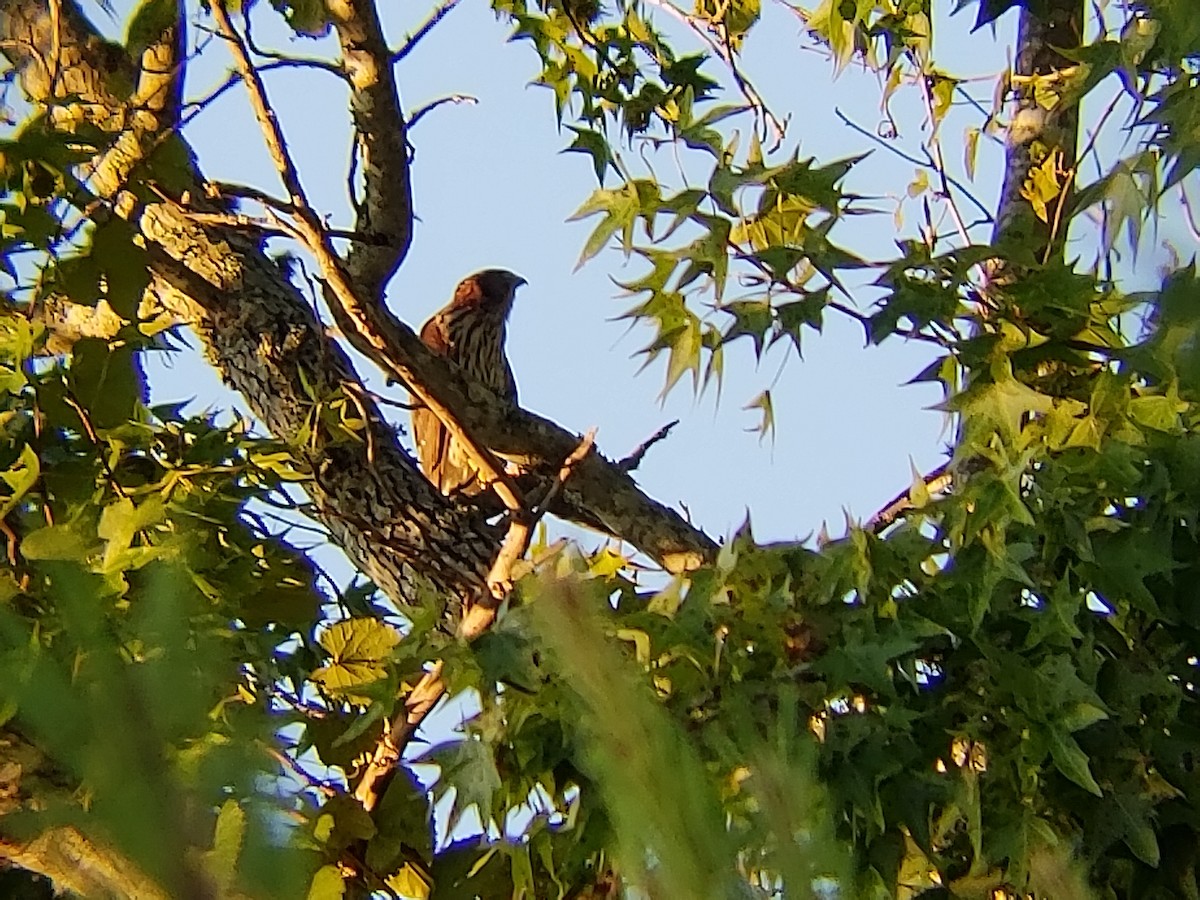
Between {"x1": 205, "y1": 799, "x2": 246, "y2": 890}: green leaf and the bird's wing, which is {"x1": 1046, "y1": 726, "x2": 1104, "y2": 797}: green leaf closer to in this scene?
{"x1": 205, "y1": 799, "x2": 246, "y2": 890}: green leaf

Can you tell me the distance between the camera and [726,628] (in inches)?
54.4

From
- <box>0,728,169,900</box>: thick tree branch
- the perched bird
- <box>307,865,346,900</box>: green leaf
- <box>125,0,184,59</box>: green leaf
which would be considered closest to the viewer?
<box>0,728,169,900</box>: thick tree branch

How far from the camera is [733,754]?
93cm

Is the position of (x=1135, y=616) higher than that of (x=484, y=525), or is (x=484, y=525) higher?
(x=484, y=525)

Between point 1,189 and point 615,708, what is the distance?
1.42 metres

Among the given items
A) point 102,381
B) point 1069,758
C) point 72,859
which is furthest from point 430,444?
point 72,859

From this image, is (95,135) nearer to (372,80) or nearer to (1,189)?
(1,189)

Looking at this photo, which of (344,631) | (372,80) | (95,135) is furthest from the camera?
(372,80)

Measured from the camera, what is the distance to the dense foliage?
21.2 inches

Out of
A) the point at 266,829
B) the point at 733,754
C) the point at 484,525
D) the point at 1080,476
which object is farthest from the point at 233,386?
the point at 266,829

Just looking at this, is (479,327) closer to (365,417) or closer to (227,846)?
(365,417)

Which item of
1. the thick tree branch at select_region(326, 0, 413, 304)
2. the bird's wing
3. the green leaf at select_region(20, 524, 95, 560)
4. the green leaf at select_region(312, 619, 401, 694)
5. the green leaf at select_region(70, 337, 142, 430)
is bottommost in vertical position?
the green leaf at select_region(20, 524, 95, 560)

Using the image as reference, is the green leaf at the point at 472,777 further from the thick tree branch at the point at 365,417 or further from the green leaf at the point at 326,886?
the thick tree branch at the point at 365,417

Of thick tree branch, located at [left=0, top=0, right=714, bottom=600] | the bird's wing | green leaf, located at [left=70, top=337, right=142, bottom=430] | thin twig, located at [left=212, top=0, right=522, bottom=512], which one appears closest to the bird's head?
the bird's wing
